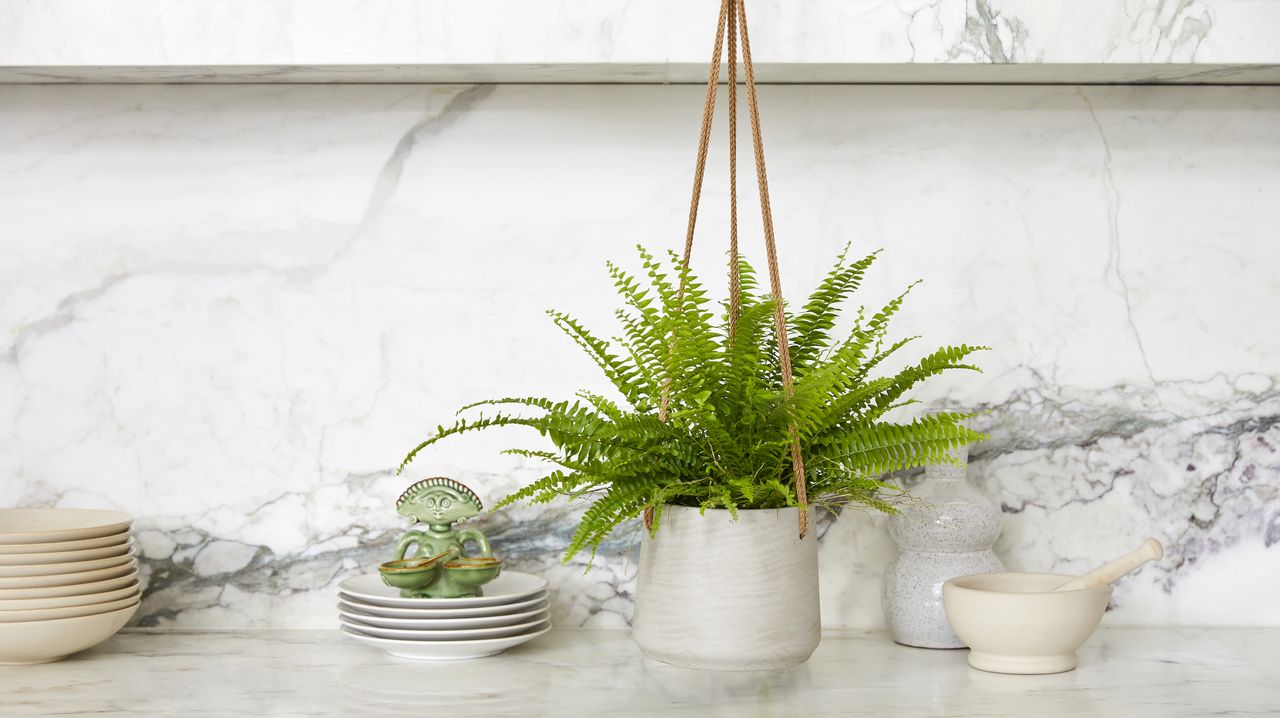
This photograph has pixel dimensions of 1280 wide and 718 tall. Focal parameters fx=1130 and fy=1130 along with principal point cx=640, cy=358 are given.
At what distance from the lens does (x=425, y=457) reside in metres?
1.43

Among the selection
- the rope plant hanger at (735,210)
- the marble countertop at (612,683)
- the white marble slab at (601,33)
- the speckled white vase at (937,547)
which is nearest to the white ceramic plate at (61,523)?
the marble countertop at (612,683)

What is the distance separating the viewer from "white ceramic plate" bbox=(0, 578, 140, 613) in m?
1.18

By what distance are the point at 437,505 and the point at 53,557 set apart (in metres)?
0.41

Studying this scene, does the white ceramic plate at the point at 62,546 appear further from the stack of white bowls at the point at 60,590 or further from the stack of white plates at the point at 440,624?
the stack of white plates at the point at 440,624

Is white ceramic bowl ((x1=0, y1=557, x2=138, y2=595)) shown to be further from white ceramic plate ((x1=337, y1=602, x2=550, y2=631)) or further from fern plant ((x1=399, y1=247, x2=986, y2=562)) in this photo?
fern plant ((x1=399, y1=247, x2=986, y2=562))

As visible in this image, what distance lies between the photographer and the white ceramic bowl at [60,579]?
1187 mm

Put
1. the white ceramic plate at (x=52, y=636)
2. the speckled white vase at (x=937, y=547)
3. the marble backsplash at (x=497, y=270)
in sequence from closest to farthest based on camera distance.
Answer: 1. the white ceramic plate at (x=52, y=636)
2. the speckled white vase at (x=937, y=547)
3. the marble backsplash at (x=497, y=270)

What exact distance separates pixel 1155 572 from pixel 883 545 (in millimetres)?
345

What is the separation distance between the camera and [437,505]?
1316mm

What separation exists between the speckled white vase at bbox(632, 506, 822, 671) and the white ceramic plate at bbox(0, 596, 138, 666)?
596 mm

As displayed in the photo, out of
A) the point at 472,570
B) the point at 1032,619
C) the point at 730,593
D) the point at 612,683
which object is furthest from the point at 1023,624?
the point at 472,570

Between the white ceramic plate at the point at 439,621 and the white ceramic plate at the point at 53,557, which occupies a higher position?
the white ceramic plate at the point at 53,557

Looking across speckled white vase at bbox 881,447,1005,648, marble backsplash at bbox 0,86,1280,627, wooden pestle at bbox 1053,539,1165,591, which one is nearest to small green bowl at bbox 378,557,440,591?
marble backsplash at bbox 0,86,1280,627

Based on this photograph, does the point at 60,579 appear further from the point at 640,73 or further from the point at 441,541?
the point at 640,73
